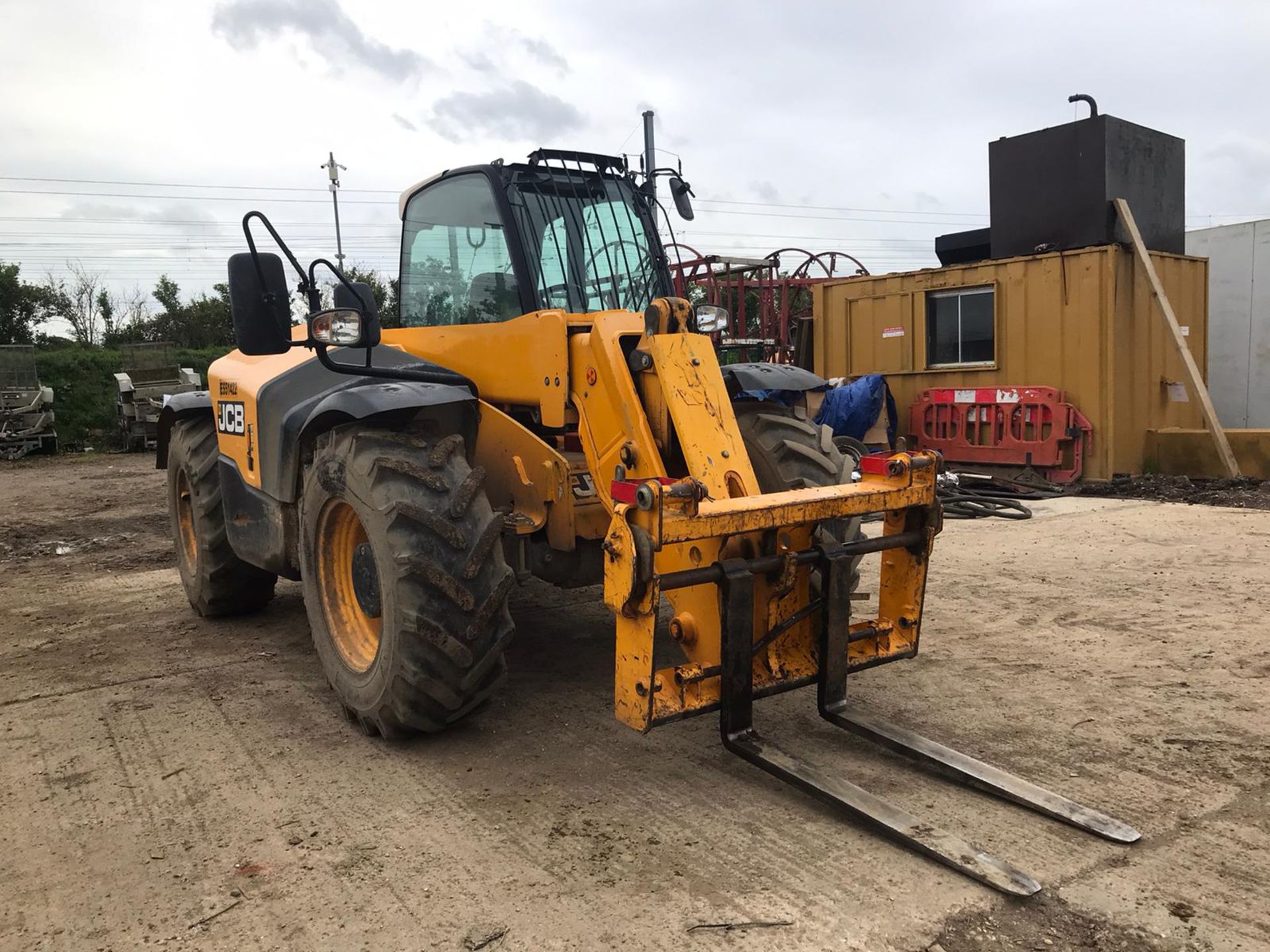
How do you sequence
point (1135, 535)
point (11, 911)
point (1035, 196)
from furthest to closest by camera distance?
point (1035, 196), point (1135, 535), point (11, 911)

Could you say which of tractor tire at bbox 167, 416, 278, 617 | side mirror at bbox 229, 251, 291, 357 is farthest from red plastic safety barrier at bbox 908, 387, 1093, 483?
side mirror at bbox 229, 251, 291, 357

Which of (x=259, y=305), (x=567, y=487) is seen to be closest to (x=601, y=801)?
(x=567, y=487)

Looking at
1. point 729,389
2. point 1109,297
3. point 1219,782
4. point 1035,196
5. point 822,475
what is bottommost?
point 1219,782

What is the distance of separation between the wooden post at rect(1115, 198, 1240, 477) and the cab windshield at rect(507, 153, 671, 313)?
314 inches

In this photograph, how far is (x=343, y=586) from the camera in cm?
430

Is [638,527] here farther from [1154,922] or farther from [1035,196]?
[1035,196]

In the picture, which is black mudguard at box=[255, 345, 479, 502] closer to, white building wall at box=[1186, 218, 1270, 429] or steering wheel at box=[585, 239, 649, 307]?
steering wheel at box=[585, 239, 649, 307]

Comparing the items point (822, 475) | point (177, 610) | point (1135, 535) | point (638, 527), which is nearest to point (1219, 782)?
point (822, 475)

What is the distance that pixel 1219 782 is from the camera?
10.8 ft

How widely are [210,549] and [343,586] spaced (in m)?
1.92

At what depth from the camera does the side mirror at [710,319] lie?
4.17 metres

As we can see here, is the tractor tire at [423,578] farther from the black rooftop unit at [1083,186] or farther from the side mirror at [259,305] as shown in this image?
the black rooftop unit at [1083,186]

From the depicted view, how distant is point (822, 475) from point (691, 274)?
8.17 metres

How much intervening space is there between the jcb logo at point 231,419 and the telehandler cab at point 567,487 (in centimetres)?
15
